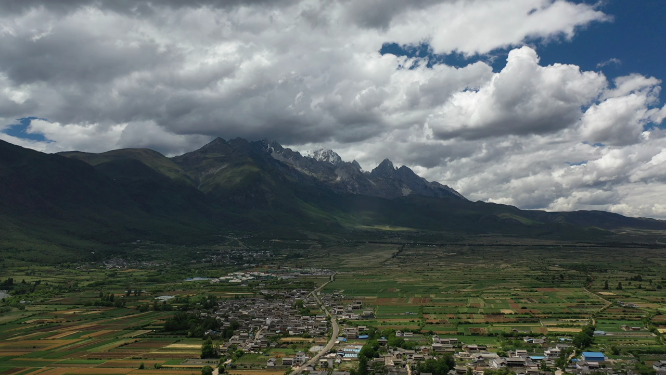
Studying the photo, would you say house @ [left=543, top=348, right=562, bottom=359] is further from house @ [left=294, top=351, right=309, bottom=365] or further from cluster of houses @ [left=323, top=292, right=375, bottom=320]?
cluster of houses @ [left=323, top=292, right=375, bottom=320]

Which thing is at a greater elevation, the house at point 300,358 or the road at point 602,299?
the road at point 602,299

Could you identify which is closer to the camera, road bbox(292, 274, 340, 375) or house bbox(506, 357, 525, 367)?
house bbox(506, 357, 525, 367)

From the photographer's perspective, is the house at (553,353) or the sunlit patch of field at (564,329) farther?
the sunlit patch of field at (564,329)

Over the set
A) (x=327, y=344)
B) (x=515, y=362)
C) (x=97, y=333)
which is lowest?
(x=97, y=333)

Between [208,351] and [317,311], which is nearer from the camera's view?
[208,351]

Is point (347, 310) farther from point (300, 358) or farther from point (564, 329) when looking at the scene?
point (564, 329)

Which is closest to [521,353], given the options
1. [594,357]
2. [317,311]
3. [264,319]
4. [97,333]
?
[594,357]

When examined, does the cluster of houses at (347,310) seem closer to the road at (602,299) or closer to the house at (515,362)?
the house at (515,362)

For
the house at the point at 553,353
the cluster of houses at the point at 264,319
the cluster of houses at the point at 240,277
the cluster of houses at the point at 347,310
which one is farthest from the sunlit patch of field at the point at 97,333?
the house at the point at 553,353

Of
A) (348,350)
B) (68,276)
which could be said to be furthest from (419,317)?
(68,276)

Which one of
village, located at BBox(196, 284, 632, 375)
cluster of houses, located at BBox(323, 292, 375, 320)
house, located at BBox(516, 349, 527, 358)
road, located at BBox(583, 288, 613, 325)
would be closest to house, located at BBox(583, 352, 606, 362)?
village, located at BBox(196, 284, 632, 375)

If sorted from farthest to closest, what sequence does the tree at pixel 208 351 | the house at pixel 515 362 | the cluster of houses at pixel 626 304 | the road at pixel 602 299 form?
the cluster of houses at pixel 626 304
the road at pixel 602 299
the tree at pixel 208 351
the house at pixel 515 362
